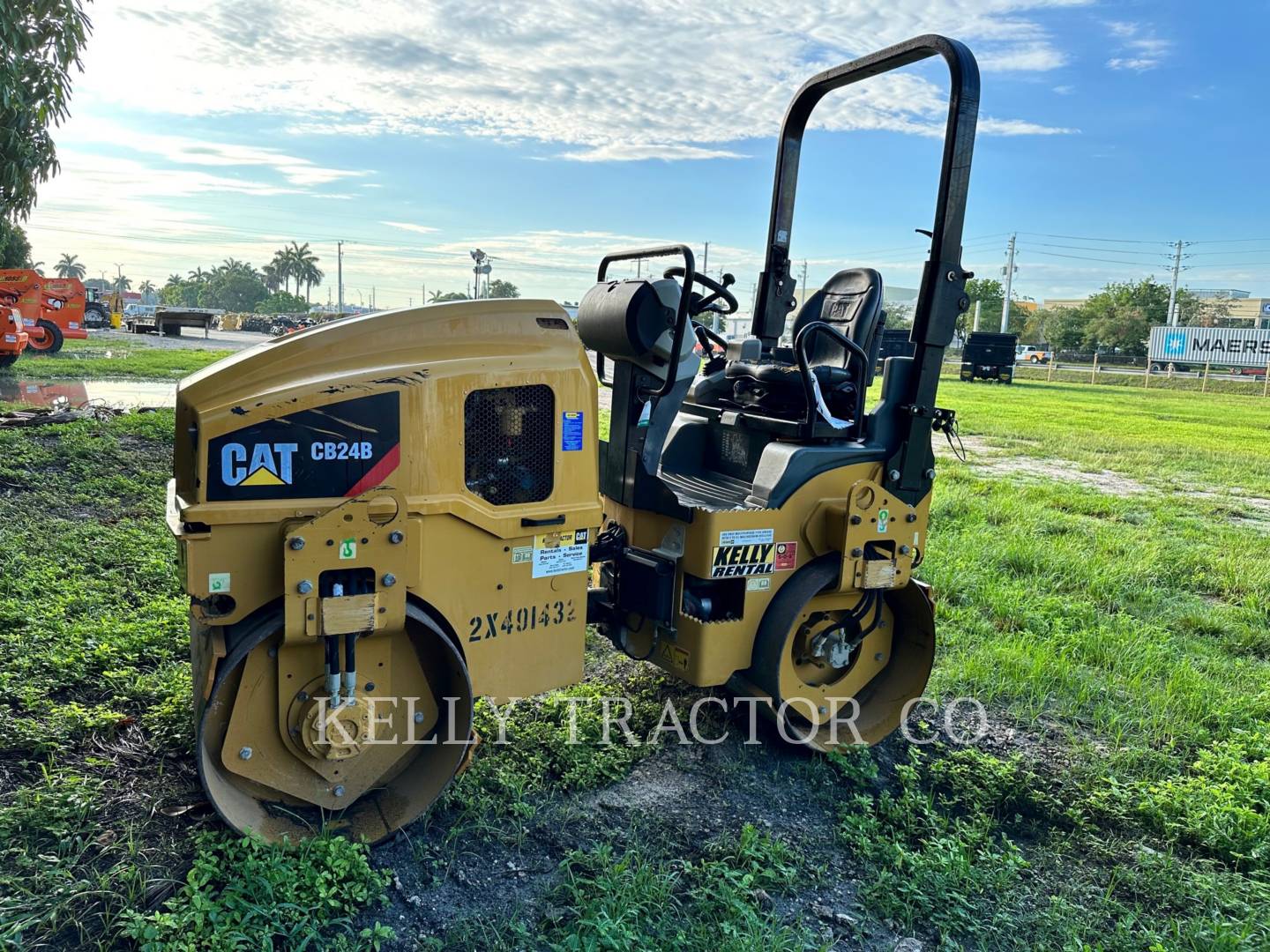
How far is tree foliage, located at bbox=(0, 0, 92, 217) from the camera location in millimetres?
6578

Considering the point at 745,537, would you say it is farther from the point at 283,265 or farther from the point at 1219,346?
the point at 283,265

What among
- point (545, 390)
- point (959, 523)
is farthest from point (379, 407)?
point (959, 523)

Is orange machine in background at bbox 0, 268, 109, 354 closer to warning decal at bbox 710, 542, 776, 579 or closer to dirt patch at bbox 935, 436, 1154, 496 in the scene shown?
dirt patch at bbox 935, 436, 1154, 496

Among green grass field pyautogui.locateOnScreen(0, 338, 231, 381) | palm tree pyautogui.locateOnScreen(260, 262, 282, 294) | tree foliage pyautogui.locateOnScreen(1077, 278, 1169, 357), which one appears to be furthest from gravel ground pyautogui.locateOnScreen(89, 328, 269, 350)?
palm tree pyautogui.locateOnScreen(260, 262, 282, 294)

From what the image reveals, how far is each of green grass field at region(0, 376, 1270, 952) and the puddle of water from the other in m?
7.72

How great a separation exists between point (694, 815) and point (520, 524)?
1.35 meters

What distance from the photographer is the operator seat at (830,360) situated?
14.5ft

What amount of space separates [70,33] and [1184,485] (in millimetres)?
12338

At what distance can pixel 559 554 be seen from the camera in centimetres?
350

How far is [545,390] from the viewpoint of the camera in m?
3.37

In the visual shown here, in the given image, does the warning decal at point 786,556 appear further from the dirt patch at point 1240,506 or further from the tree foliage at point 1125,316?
the tree foliage at point 1125,316

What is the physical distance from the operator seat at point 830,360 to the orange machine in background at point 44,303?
65.1 feet

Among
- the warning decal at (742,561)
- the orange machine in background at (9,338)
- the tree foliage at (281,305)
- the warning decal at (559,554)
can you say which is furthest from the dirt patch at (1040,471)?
the tree foliage at (281,305)

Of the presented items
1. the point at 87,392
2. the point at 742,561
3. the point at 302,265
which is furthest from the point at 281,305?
the point at 742,561
